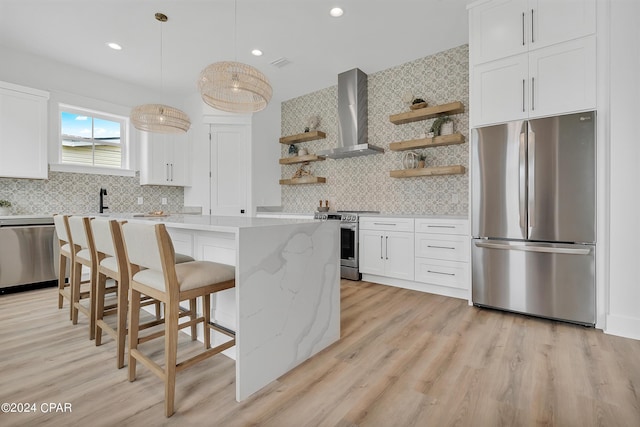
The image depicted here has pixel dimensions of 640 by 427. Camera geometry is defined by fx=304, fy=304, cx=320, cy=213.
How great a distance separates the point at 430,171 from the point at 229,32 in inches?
110

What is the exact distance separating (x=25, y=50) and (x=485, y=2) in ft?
17.1

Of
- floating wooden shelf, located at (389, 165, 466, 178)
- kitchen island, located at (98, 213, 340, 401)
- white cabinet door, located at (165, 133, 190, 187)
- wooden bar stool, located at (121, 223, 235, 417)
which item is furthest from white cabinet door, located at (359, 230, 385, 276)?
white cabinet door, located at (165, 133, 190, 187)

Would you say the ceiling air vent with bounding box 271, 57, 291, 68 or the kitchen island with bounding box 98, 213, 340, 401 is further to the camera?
the ceiling air vent with bounding box 271, 57, 291, 68

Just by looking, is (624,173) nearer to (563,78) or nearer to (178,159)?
(563,78)

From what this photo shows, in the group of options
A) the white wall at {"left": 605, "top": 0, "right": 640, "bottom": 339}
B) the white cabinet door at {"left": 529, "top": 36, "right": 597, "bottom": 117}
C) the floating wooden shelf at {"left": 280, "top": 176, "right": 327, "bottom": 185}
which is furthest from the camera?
the floating wooden shelf at {"left": 280, "top": 176, "right": 327, "bottom": 185}

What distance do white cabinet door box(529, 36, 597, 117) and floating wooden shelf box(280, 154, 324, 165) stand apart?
9.79 ft

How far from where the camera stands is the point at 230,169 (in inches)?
202

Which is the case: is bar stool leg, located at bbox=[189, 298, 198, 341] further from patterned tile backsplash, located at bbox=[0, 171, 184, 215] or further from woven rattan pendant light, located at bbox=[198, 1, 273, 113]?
patterned tile backsplash, located at bbox=[0, 171, 184, 215]

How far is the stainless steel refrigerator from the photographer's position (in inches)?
94.0

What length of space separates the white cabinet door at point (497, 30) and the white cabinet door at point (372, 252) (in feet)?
6.91

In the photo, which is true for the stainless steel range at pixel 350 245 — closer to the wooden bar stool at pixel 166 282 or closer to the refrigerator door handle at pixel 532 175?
the refrigerator door handle at pixel 532 175

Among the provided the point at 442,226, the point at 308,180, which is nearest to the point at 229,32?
the point at 308,180

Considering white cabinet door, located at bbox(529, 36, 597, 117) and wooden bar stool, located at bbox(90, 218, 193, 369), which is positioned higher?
white cabinet door, located at bbox(529, 36, 597, 117)

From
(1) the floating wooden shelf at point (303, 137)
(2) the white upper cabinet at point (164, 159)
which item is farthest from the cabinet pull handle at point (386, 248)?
(2) the white upper cabinet at point (164, 159)
